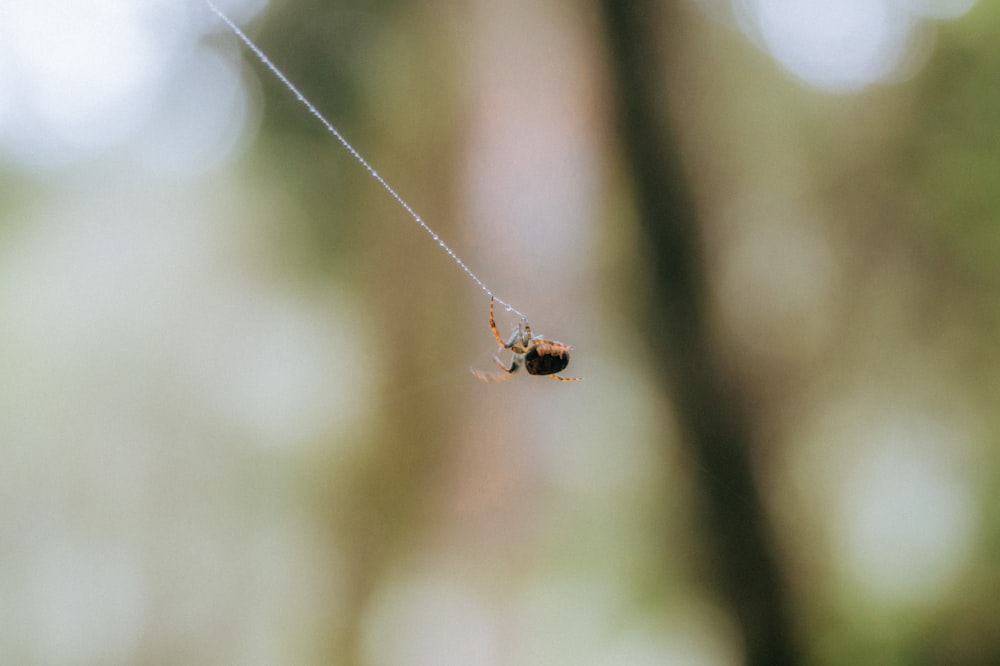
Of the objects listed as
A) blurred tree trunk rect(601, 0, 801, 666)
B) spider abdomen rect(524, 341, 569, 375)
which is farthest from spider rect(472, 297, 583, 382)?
blurred tree trunk rect(601, 0, 801, 666)

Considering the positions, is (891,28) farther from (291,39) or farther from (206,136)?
(206,136)

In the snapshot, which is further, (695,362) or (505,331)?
(505,331)

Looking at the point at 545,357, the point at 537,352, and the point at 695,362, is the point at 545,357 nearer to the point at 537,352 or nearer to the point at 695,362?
the point at 537,352

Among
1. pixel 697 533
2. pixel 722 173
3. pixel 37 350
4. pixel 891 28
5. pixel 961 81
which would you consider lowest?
pixel 697 533

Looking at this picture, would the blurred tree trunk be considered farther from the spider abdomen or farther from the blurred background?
the spider abdomen

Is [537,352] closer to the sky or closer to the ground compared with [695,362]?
closer to the ground

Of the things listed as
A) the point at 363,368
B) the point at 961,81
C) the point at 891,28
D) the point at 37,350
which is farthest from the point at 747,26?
the point at 37,350

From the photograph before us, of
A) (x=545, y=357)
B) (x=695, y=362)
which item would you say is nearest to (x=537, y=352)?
(x=545, y=357)
